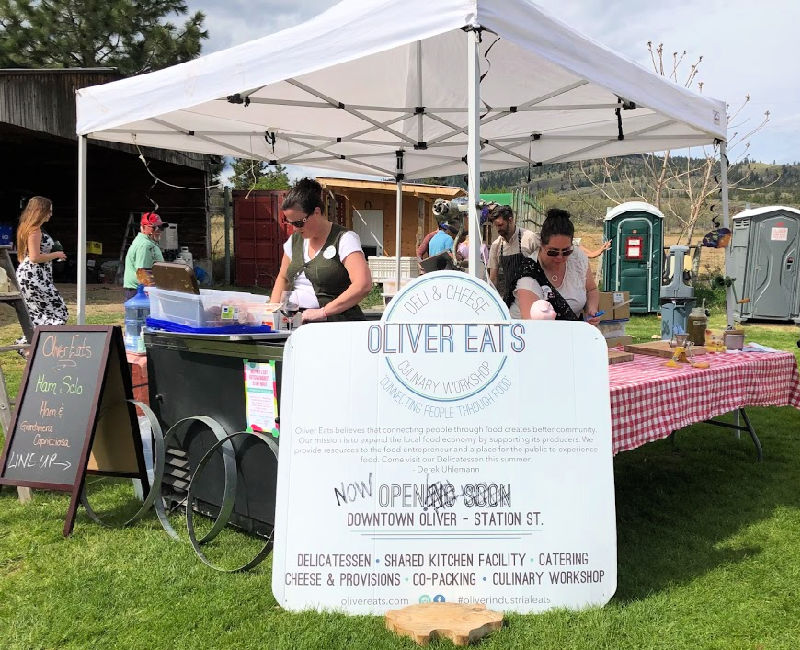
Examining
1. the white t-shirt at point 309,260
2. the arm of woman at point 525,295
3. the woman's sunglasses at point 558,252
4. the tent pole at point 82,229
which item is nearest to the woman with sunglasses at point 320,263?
the white t-shirt at point 309,260

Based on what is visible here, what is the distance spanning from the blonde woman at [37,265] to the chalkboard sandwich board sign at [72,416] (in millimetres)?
2191

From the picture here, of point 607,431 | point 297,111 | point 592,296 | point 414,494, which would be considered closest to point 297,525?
point 414,494

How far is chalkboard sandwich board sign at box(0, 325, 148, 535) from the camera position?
10.0 feet

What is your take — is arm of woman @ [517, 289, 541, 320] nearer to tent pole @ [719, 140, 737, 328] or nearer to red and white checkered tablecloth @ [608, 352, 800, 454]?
red and white checkered tablecloth @ [608, 352, 800, 454]

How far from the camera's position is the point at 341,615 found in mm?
2223

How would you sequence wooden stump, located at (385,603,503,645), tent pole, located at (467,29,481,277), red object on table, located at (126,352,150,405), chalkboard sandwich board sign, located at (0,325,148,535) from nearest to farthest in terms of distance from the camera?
wooden stump, located at (385,603,503,645) → tent pole, located at (467,29,481,277) → chalkboard sandwich board sign, located at (0,325,148,535) → red object on table, located at (126,352,150,405)

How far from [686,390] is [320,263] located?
1.84 m

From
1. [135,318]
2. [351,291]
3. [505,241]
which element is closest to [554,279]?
[351,291]

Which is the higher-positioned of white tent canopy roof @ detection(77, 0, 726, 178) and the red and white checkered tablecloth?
white tent canopy roof @ detection(77, 0, 726, 178)

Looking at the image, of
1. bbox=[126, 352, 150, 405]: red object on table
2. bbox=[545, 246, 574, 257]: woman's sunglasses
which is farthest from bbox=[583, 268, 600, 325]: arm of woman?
bbox=[126, 352, 150, 405]: red object on table

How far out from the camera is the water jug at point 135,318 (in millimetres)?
4086

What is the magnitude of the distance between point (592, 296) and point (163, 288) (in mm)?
2226

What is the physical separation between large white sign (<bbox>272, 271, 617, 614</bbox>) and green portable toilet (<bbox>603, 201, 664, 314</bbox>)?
10.1 metres

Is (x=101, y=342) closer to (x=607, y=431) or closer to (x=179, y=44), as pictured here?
(x=607, y=431)
